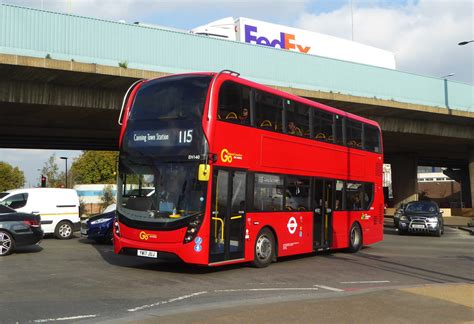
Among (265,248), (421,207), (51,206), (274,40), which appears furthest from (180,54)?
(421,207)

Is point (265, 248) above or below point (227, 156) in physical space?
below

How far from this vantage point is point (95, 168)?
7425cm

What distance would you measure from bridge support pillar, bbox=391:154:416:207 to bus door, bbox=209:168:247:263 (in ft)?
120

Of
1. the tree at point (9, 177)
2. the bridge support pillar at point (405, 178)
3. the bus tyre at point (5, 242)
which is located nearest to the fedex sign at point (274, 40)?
the bus tyre at point (5, 242)

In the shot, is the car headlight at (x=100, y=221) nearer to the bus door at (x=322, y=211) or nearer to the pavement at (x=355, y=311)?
the bus door at (x=322, y=211)

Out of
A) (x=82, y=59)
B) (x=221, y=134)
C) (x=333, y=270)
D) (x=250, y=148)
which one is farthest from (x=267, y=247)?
(x=82, y=59)

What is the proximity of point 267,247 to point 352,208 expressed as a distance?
16.5 ft

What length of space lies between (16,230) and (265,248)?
692 centimetres

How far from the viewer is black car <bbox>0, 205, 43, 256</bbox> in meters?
13.8

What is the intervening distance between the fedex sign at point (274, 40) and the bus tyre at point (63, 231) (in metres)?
13.5

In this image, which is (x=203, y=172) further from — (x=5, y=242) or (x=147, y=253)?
(x=5, y=242)

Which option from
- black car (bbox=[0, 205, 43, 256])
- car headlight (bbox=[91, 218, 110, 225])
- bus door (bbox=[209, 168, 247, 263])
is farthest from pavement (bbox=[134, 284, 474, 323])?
car headlight (bbox=[91, 218, 110, 225])

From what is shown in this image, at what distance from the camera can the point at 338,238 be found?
50.8ft

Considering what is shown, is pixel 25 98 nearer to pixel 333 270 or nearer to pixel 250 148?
pixel 250 148
